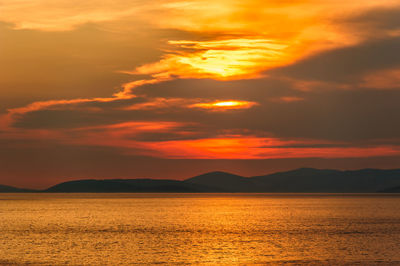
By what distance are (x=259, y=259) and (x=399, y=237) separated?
35208 millimetres

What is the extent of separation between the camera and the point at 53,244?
7969 cm

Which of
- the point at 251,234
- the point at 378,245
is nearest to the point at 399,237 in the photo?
the point at 378,245

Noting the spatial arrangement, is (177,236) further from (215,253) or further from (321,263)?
(321,263)

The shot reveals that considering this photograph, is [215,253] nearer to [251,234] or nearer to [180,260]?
[180,260]

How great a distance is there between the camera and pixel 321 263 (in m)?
60.1

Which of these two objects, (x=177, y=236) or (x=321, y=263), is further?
(x=177, y=236)

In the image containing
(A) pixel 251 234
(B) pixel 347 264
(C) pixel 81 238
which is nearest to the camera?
(B) pixel 347 264

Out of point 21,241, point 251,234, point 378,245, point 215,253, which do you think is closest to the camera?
point 215,253

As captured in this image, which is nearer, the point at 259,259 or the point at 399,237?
the point at 259,259

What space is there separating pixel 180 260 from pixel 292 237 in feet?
106

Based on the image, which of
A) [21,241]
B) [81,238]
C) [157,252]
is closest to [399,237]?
[157,252]

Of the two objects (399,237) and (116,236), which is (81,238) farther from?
(399,237)

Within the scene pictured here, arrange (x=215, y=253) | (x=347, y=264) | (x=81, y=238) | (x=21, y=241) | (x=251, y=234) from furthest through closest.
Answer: (x=251, y=234), (x=81, y=238), (x=21, y=241), (x=215, y=253), (x=347, y=264)

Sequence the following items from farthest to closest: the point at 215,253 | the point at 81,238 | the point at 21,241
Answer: the point at 81,238 < the point at 21,241 < the point at 215,253
